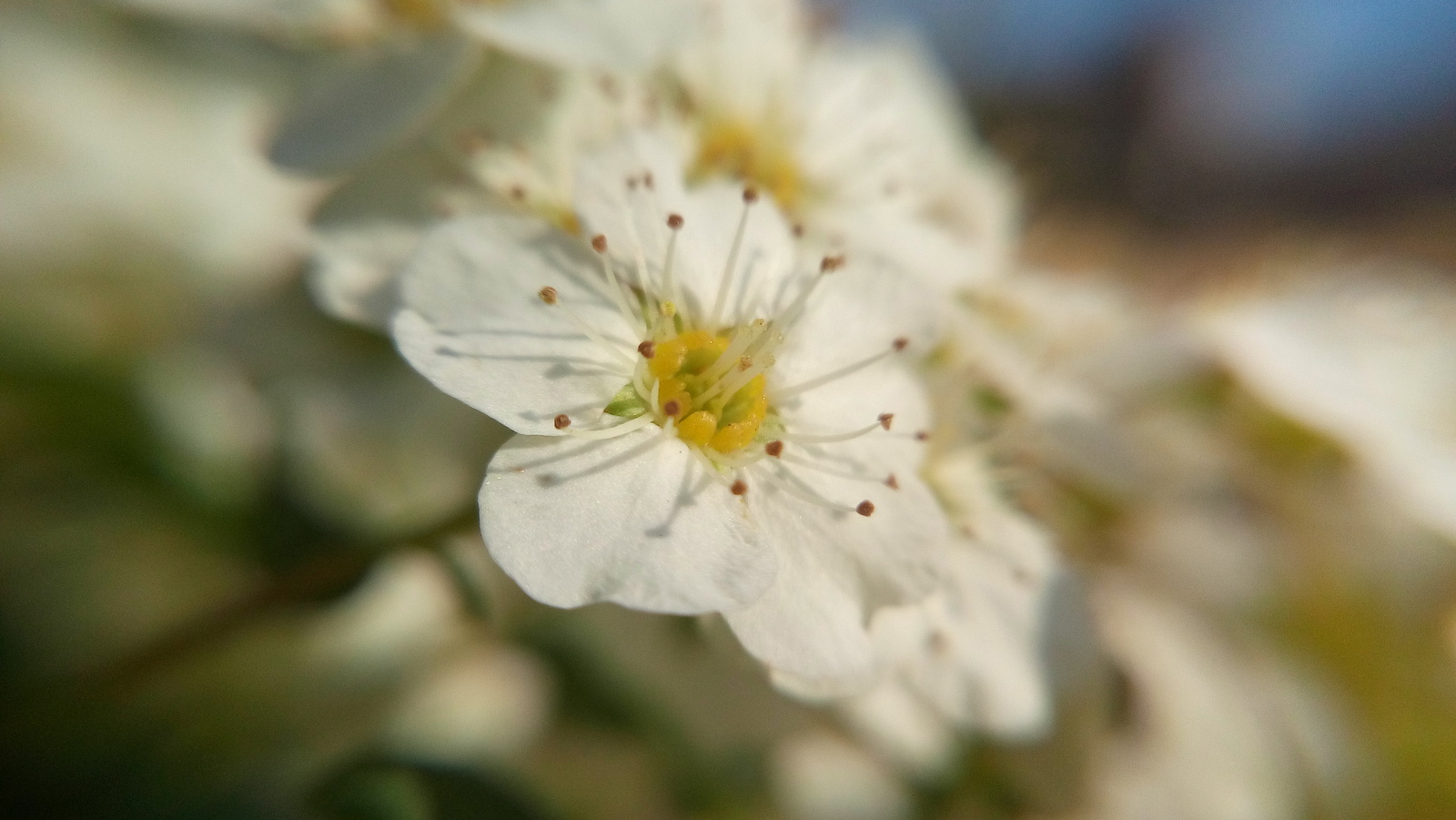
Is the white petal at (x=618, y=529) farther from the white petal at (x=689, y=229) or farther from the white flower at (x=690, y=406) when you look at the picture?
the white petal at (x=689, y=229)

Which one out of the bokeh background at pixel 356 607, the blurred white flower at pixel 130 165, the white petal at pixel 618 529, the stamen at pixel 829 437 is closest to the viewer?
the white petal at pixel 618 529

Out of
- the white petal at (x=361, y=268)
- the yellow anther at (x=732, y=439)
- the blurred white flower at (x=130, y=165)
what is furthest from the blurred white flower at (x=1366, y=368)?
the blurred white flower at (x=130, y=165)

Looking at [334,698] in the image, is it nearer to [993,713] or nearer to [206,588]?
[206,588]

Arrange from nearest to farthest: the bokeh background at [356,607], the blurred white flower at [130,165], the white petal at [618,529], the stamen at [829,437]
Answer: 1. the white petal at [618,529]
2. the stamen at [829,437]
3. the bokeh background at [356,607]
4. the blurred white flower at [130,165]

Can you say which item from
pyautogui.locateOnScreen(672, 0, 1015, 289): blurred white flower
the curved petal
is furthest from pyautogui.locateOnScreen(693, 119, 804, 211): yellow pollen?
the curved petal

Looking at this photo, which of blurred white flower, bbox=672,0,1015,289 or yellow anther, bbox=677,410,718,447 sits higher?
blurred white flower, bbox=672,0,1015,289

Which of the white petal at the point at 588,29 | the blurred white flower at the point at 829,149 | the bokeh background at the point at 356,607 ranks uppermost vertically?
the blurred white flower at the point at 829,149

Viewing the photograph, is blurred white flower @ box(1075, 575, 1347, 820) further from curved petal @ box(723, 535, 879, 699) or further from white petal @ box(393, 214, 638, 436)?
white petal @ box(393, 214, 638, 436)

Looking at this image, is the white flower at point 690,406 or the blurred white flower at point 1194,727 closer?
the white flower at point 690,406
